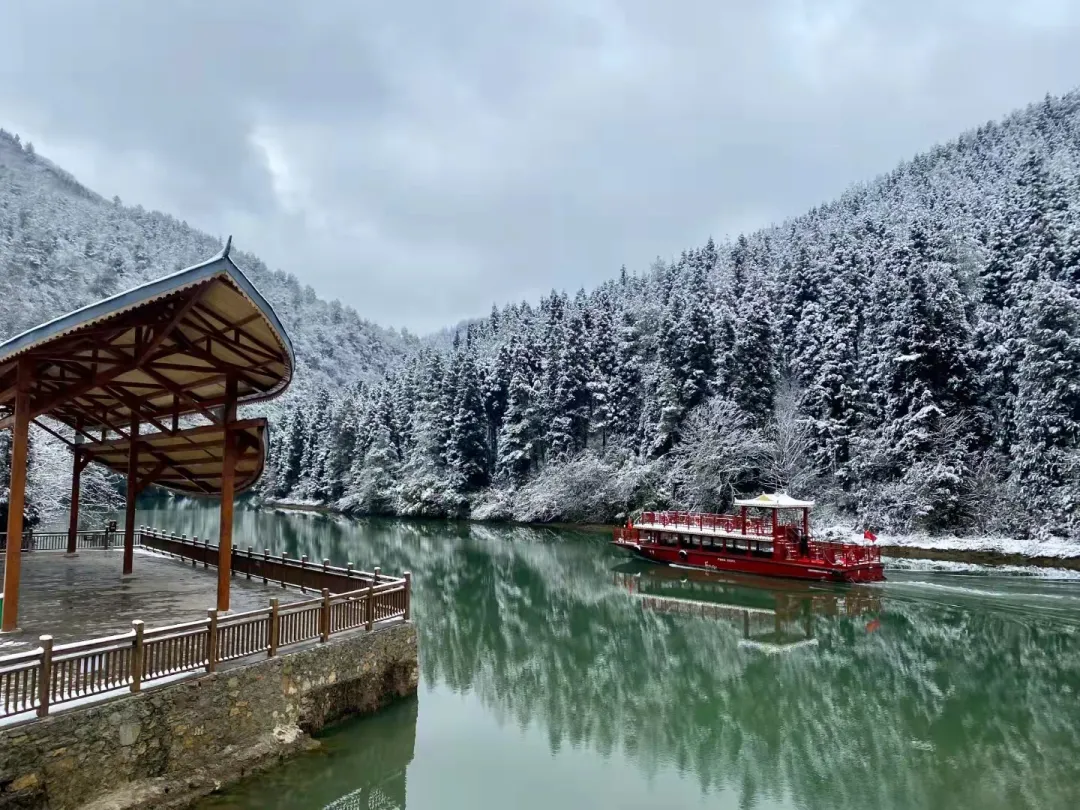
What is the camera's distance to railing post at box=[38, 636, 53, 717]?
6.58 m

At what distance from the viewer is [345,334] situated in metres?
167

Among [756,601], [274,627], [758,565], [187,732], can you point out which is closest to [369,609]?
[274,627]

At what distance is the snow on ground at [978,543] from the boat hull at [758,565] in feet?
22.8

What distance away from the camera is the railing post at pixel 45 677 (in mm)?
6578

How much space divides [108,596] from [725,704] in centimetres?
1214

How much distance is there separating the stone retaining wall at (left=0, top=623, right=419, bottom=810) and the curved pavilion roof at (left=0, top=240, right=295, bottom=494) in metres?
4.35

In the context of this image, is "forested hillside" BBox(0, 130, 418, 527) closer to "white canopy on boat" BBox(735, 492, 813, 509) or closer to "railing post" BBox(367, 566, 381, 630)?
"railing post" BBox(367, 566, 381, 630)

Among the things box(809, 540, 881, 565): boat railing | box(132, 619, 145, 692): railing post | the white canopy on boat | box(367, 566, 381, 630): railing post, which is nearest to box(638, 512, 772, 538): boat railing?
the white canopy on boat

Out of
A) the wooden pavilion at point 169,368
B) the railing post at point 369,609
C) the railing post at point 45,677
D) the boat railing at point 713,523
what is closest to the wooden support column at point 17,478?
the wooden pavilion at point 169,368

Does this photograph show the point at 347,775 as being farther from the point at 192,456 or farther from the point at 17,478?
the point at 192,456

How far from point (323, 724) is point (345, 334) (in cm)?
16492

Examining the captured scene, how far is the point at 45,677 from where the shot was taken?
6.61 meters

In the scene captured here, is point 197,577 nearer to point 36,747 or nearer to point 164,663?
point 164,663

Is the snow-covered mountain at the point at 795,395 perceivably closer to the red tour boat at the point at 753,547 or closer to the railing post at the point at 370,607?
the red tour boat at the point at 753,547
